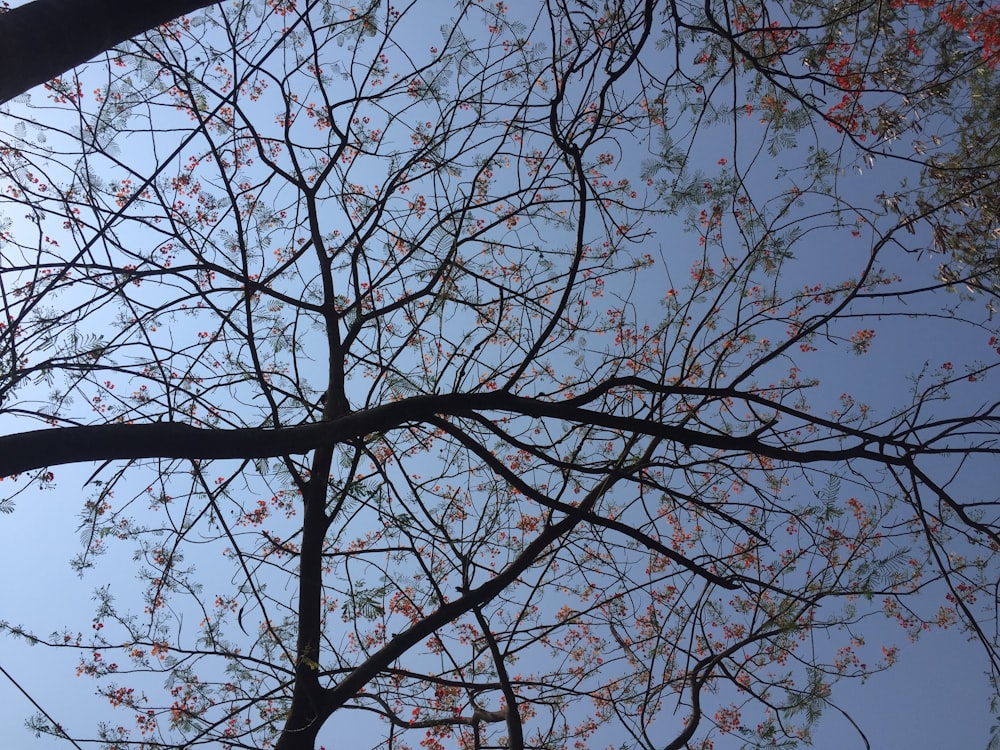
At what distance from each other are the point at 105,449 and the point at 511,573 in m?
1.86

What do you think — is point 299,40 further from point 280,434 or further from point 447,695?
point 447,695

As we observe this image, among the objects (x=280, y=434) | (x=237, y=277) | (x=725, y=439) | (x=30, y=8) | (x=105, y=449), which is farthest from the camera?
(x=237, y=277)

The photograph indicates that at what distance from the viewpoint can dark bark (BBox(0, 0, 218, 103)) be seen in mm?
1510

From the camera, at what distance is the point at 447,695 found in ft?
13.9

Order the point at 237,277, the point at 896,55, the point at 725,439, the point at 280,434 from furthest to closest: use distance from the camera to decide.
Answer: the point at 896,55, the point at 237,277, the point at 725,439, the point at 280,434

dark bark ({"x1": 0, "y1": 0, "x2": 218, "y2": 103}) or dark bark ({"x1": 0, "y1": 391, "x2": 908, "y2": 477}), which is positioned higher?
dark bark ({"x1": 0, "y1": 0, "x2": 218, "y2": 103})

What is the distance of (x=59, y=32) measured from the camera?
157cm

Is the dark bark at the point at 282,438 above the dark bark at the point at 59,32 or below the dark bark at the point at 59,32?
below

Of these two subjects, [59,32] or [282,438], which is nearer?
[59,32]

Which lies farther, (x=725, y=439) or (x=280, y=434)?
(x=725, y=439)

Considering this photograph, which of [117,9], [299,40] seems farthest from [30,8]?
[299,40]

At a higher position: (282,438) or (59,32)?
(59,32)

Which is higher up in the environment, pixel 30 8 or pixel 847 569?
pixel 30 8

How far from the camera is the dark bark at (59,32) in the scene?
4.95 feet
